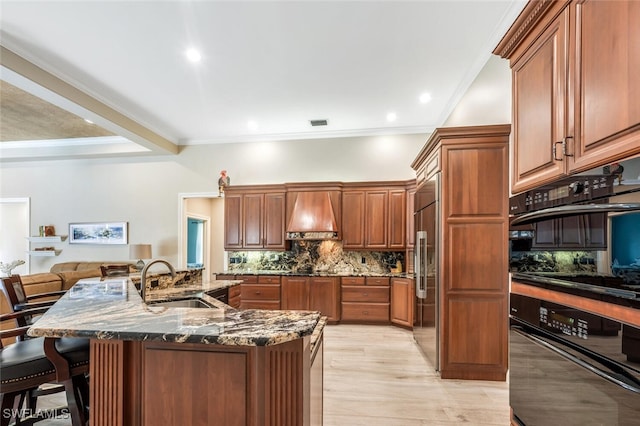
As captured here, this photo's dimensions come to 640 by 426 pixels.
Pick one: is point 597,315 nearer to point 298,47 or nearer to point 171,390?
point 171,390

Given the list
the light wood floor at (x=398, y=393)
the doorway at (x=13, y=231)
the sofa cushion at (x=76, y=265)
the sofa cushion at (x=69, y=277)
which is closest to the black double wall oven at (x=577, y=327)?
the light wood floor at (x=398, y=393)

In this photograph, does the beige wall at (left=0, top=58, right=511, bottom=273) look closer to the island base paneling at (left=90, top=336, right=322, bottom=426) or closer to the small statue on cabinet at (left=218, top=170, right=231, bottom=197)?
the small statue on cabinet at (left=218, top=170, right=231, bottom=197)

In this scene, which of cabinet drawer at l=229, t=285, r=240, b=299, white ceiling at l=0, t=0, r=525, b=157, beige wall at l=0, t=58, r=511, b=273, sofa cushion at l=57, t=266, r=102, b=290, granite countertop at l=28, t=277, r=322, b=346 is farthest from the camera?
beige wall at l=0, t=58, r=511, b=273

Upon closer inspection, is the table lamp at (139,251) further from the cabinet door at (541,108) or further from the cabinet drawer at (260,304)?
the cabinet door at (541,108)

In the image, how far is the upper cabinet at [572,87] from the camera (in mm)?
976

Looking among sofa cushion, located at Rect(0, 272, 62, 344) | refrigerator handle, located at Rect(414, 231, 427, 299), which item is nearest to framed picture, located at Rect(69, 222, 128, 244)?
sofa cushion, located at Rect(0, 272, 62, 344)

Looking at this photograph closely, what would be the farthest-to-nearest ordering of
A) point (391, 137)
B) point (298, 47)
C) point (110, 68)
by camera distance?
point (391, 137) → point (110, 68) → point (298, 47)

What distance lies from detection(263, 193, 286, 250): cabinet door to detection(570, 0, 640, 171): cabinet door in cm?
Result: 459

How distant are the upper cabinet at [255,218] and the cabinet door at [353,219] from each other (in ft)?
3.66

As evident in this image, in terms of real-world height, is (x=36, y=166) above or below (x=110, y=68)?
below

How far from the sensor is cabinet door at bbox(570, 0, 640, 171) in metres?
0.95

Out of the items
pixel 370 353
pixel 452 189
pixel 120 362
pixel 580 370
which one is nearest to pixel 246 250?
pixel 370 353

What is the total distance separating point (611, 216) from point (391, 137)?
4.72 metres

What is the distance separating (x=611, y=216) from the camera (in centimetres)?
101
